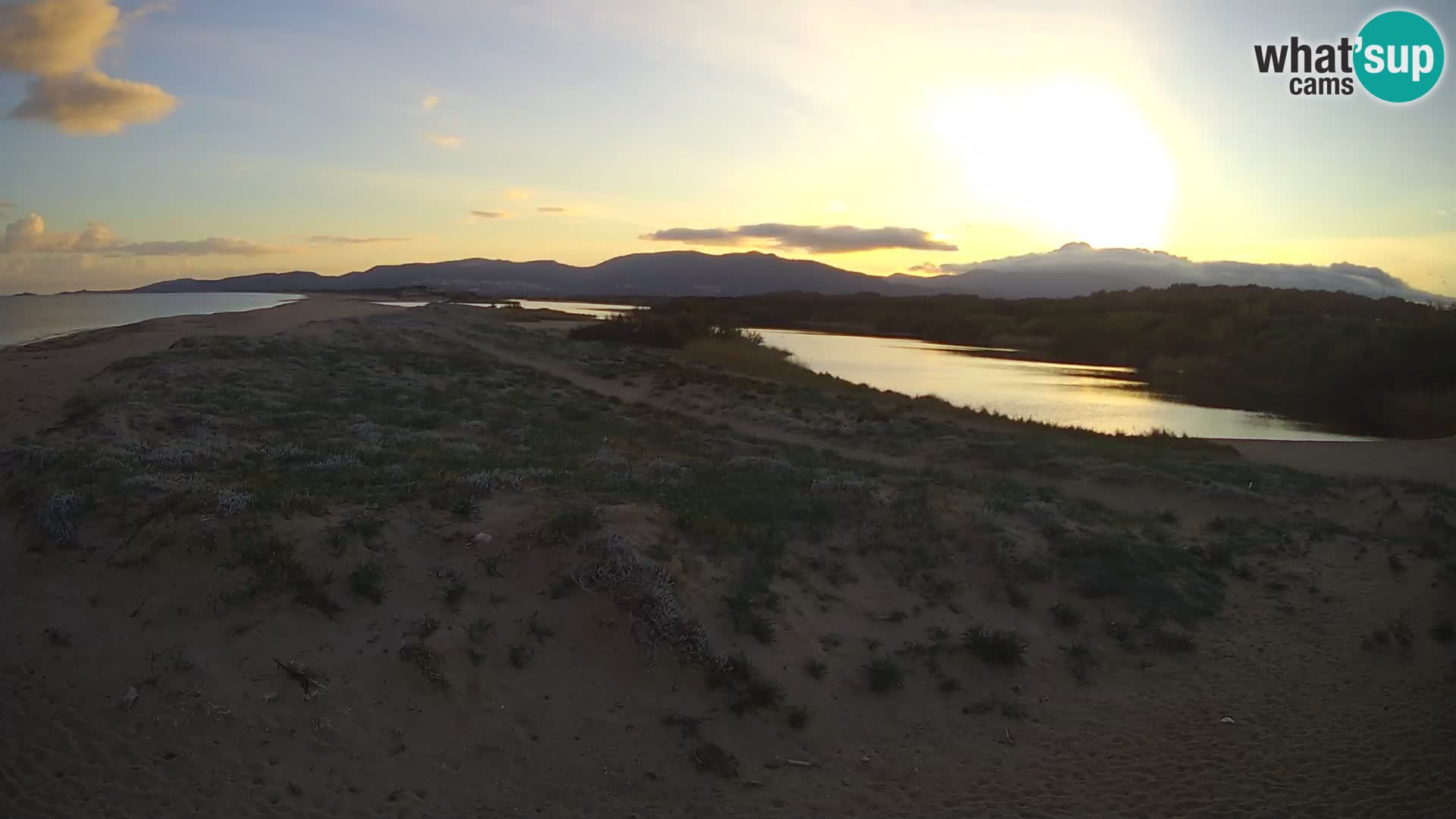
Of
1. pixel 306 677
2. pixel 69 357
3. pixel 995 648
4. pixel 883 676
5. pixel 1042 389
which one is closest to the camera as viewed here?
pixel 306 677

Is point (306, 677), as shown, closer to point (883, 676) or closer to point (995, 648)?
point (883, 676)

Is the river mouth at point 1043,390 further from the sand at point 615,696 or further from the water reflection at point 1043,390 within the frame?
the sand at point 615,696

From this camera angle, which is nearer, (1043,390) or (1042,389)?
(1043,390)

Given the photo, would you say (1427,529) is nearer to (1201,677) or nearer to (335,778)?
(1201,677)

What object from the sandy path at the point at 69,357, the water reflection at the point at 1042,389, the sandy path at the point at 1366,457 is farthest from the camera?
the water reflection at the point at 1042,389

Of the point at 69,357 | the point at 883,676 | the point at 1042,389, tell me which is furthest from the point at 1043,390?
the point at 69,357

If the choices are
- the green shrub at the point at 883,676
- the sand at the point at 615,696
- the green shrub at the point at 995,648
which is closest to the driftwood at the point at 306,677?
the sand at the point at 615,696
